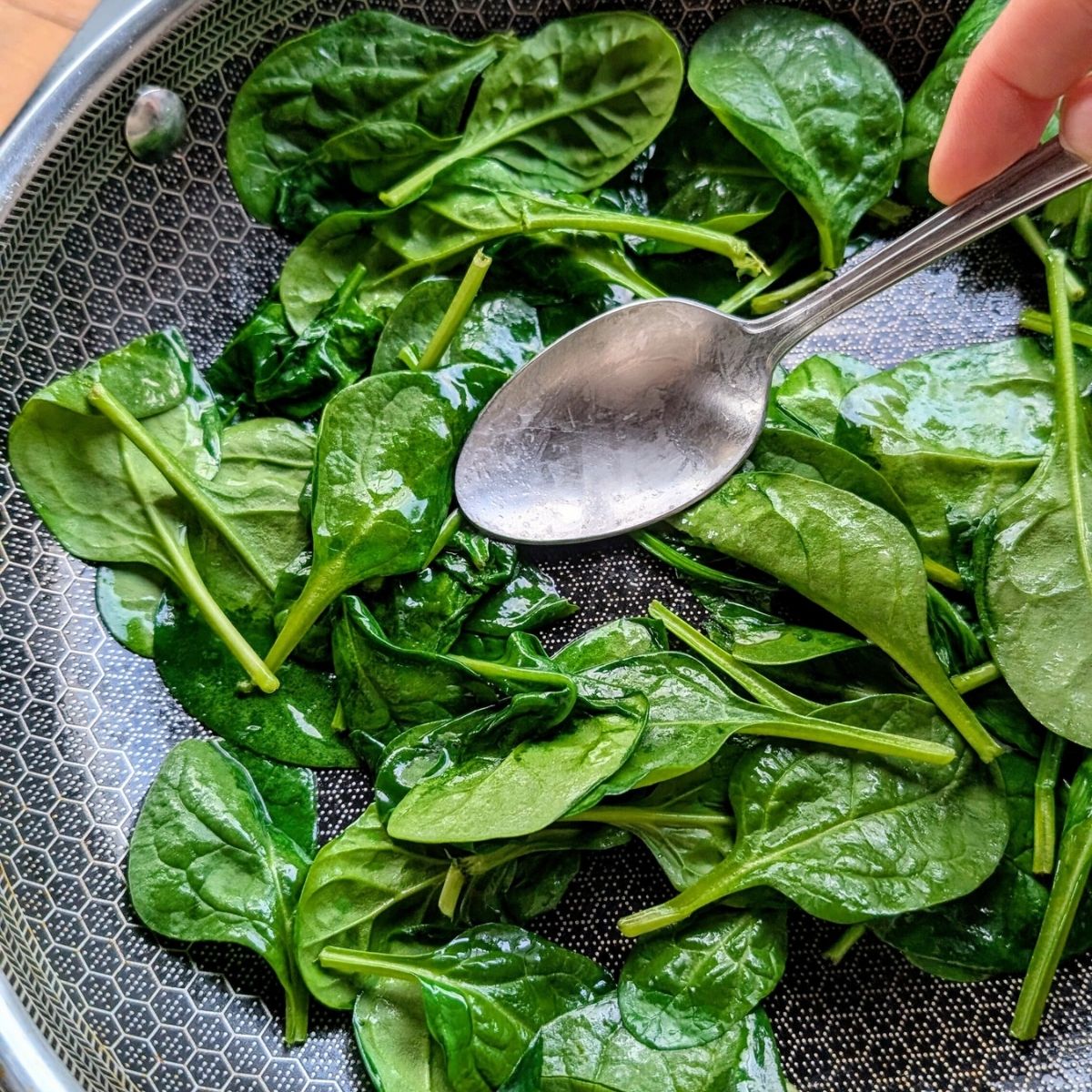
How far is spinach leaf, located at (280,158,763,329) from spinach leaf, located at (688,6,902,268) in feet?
0.32

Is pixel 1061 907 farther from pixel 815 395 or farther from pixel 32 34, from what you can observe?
pixel 32 34

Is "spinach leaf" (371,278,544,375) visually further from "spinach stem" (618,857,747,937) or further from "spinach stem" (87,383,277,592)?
"spinach stem" (618,857,747,937)

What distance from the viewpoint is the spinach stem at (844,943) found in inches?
36.7

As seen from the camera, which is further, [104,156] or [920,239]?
[104,156]

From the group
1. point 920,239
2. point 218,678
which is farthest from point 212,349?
point 920,239

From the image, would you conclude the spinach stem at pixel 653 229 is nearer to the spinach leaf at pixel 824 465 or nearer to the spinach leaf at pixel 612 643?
the spinach leaf at pixel 824 465

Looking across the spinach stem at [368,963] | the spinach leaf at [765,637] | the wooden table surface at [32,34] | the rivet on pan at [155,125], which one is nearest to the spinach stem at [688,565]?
the spinach leaf at [765,637]

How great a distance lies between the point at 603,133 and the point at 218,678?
72 cm

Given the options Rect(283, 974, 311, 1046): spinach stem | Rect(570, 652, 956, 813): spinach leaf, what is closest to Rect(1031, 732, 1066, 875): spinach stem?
Rect(570, 652, 956, 813): spinach leaf

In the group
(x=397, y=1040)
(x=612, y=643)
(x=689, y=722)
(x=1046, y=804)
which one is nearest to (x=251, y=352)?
(x=612, y=643)

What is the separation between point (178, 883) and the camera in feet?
2.99

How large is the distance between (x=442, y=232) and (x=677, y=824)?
26.4 inches

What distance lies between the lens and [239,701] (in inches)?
38.5

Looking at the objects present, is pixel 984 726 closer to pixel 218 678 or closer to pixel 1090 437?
pixel 1090 437
